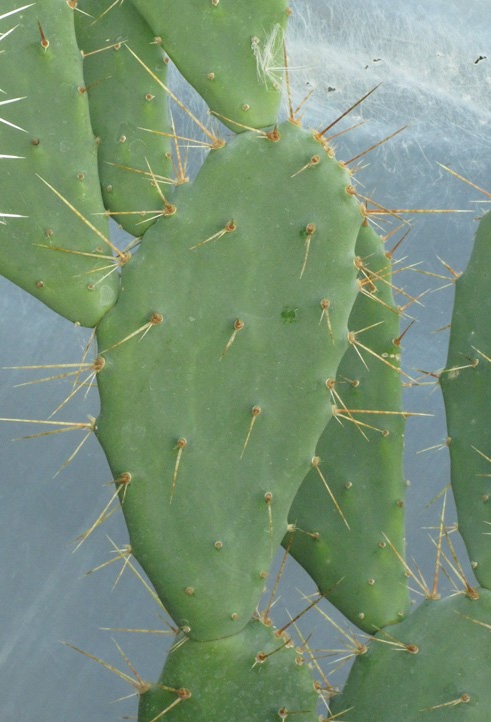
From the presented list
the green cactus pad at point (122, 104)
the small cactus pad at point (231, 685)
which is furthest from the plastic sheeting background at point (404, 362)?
the small cactus pad at point (231, 685)

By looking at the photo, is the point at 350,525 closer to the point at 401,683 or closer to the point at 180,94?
the point at 401,683

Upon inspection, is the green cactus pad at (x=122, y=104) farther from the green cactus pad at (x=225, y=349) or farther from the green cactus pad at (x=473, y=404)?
the green cactus pad at (x=473, y=404)

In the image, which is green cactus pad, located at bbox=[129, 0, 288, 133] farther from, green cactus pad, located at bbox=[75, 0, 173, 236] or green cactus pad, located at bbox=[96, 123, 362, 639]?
green cactus pad, located at bbox=[75, 0, 173, 236]

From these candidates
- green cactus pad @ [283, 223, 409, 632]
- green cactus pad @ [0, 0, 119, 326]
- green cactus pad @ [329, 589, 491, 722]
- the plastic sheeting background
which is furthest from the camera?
the plastic sheeting background

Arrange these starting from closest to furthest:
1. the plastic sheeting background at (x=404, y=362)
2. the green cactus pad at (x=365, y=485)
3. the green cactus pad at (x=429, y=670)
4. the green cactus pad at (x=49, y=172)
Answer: the green cactus pad at (x=49, y=172) < the green cactus pad at (x=429, y=670) < the green cactus pad at (x=365, y=485) < the plastic sheeting background at (x=404, y=362)

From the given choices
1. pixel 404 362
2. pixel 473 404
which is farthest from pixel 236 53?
pixel 404 362

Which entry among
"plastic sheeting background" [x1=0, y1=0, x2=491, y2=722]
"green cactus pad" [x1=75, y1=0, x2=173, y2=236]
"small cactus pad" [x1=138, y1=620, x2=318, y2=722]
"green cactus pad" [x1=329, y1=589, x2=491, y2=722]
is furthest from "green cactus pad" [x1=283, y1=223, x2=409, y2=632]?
"plastic sheeting background" [x1=0, y1=0, x2=491, y2=722]
